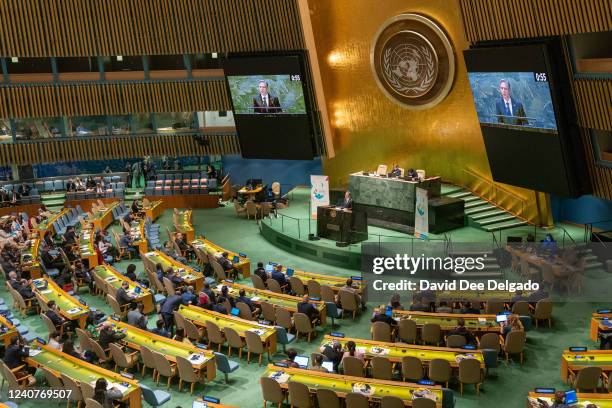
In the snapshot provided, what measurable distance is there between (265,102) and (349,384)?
50.8 ft

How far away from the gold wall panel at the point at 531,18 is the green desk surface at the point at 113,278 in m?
11.5

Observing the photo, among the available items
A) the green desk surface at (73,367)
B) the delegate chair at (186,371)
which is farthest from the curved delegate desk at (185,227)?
the delegate chair at (186,371)

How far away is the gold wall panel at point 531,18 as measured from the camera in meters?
15.8

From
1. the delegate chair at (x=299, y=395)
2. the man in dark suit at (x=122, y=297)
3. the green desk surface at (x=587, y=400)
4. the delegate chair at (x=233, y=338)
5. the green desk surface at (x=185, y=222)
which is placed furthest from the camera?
the green desk surface at (x=185, y=222)

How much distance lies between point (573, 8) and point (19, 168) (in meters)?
23.7

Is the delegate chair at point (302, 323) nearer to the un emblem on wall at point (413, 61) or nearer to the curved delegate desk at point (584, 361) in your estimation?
the curved delegate desk at point (584, 361)

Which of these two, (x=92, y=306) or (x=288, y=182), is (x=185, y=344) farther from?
(x=288, y=182)

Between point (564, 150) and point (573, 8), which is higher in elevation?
point (573, 8)

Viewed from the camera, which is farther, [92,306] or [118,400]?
[92,306]

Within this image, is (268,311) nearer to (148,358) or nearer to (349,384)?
(148,358)

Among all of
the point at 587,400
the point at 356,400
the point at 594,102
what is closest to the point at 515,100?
the point at 594,102

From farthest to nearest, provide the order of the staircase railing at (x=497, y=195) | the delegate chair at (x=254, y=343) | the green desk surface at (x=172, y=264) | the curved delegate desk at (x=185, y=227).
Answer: the curved delegate desk at (x=185, y=227) < the staircase railing at (x=497, y=195) < the green desk surface at (x=172, y=264) < the delegate chair at (x=254, y=343)

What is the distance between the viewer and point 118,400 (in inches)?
456

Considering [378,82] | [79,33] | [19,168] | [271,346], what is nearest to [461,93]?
[378,82]
